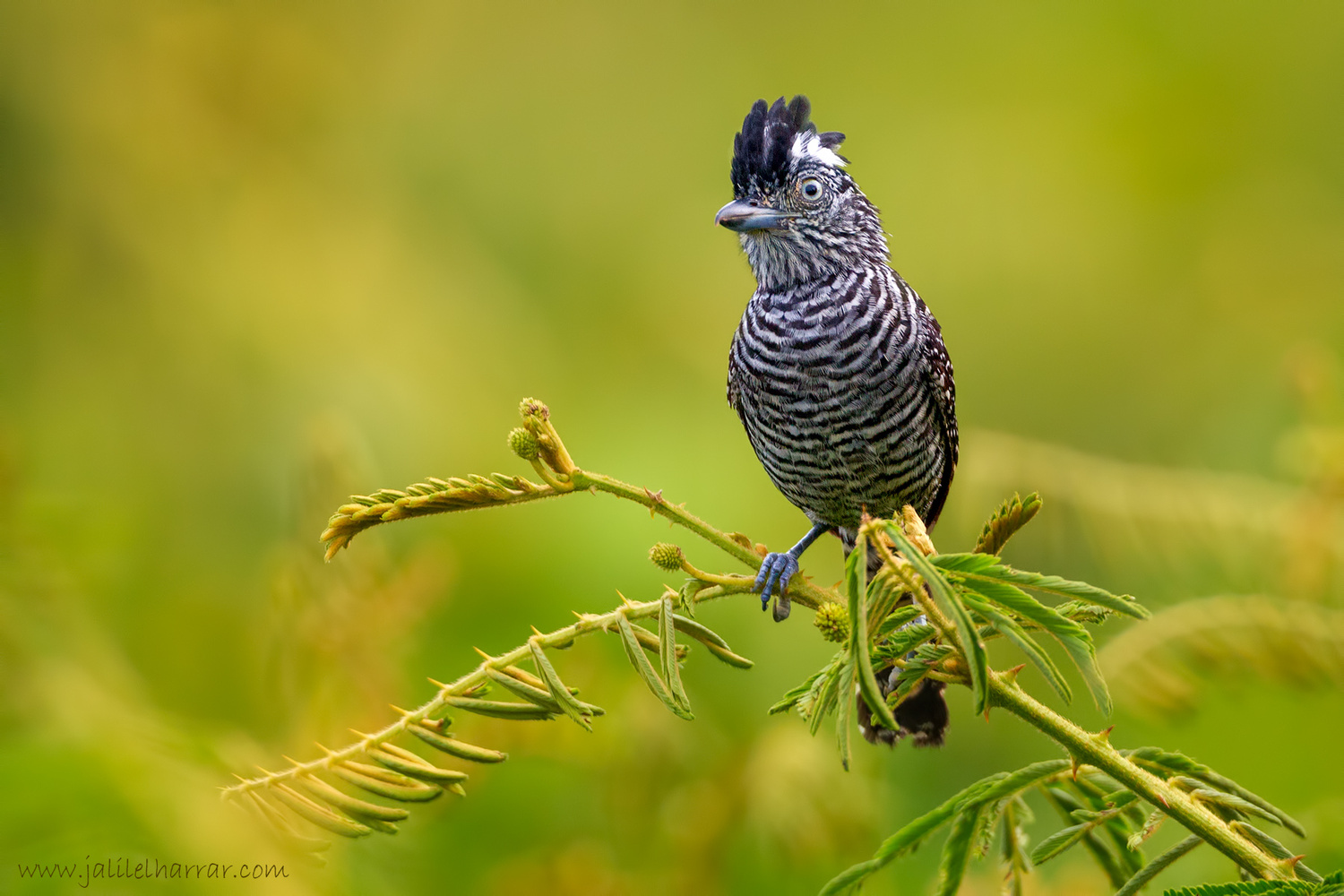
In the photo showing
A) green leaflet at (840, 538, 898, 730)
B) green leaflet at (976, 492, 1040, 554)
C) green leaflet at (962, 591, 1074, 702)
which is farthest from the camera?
green leaflet at (976, 492, 1040, 554)

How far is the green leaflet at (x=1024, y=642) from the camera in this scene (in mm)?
1619

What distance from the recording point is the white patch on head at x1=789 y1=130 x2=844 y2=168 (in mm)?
4094

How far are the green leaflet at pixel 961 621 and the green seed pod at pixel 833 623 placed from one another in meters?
0.14

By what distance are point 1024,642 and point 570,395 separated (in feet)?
17.4

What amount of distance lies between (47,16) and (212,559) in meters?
4.13

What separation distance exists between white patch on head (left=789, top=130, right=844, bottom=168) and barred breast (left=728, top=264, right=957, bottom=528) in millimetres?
404

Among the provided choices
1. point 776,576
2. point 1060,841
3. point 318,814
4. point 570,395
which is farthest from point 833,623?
point 570,395

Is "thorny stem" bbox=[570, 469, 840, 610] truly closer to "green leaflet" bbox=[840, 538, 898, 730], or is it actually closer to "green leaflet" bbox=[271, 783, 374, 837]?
"green leaflet" bbox=[840, 538, 898, 730]

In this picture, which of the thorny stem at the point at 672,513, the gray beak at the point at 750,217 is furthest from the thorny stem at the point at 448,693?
the gray beak at the point at 750,217

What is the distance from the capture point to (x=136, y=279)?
6.54 m

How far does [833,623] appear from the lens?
1.69 meters

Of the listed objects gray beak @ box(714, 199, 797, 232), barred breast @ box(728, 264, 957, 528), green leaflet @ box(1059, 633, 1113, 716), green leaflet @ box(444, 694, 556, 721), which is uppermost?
gray beak @ box(714, 199, 797, 232)

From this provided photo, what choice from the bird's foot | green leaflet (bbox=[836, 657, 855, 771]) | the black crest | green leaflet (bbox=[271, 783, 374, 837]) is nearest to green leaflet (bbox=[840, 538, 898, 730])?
green leaflet (bbox=[836, 657, 855, 771])

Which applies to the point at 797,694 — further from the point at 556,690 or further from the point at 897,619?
the point at 556,690
